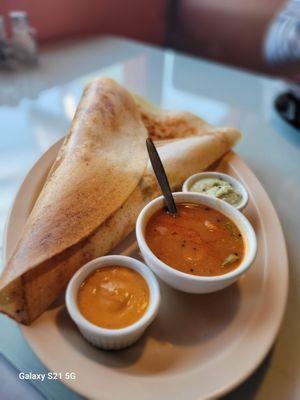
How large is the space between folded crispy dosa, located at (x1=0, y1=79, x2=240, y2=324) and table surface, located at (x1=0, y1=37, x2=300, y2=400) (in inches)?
5.8

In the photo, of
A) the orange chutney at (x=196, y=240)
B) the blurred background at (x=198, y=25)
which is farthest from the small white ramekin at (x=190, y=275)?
the blurred background at (x=198, y=25)

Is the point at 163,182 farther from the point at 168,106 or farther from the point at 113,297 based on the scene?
the point at 168,106

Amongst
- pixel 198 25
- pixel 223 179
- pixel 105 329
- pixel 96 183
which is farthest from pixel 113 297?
pixel 198 25

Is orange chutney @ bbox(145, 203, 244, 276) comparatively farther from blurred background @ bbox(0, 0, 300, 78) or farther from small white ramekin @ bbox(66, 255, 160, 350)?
blurred background @ bbox(0, 0, 300, 78)

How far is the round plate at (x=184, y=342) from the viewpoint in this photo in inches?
25.6

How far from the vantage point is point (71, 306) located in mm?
726

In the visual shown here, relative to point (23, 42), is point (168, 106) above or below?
below

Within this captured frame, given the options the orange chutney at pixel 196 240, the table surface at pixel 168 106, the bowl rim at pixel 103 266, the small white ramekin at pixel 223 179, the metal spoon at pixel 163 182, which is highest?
the metal spoon at pixel 163 182

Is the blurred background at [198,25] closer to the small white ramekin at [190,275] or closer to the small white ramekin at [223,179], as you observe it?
the small white ramekin at [223,179]

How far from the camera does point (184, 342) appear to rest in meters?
0.79

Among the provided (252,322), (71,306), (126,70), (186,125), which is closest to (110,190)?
(71,306)

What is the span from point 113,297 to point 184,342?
0.63ft

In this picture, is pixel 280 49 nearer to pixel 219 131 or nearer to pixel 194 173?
pixel 219 131

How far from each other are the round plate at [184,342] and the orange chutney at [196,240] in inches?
3.4
